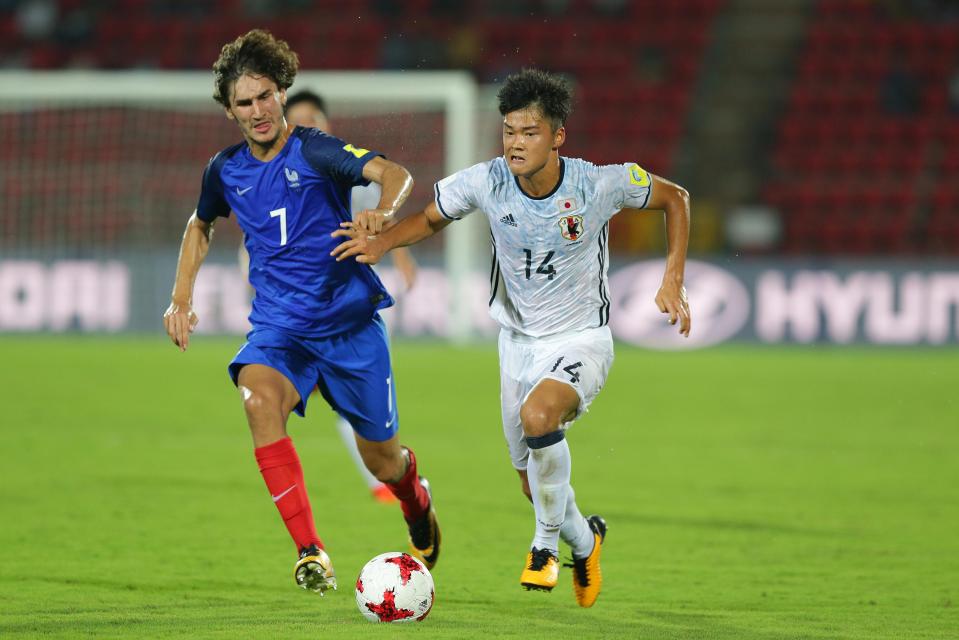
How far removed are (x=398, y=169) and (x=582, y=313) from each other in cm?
94

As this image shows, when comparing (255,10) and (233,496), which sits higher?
(255,10)

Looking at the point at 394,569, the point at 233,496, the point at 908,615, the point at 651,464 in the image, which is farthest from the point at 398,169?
the point at 651,464

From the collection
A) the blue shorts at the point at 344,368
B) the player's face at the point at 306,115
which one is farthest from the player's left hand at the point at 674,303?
the player's face at the point at 306,115

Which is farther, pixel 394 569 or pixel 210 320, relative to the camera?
pixel 210 320

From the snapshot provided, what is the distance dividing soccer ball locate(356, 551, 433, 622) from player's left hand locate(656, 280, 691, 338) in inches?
53.6

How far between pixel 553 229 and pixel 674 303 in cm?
58

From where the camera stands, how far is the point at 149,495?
8.42 m

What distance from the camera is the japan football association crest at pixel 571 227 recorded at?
5.80m

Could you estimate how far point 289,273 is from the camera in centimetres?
603

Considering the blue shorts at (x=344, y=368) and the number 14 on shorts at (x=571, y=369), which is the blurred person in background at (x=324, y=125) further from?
the number 14 on shorts at (x=571, y=369)

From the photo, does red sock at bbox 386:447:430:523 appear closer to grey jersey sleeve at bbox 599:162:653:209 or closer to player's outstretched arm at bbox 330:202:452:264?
player's outstretched arm at bbox 330:202:452:264

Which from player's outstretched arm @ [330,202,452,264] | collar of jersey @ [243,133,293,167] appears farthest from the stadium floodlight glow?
player's outstretched arm @ [330,202,452,264]

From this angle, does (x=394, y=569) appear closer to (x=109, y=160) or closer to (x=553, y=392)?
(x=553, y=392)

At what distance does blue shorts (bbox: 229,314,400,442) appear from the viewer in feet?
19.6
